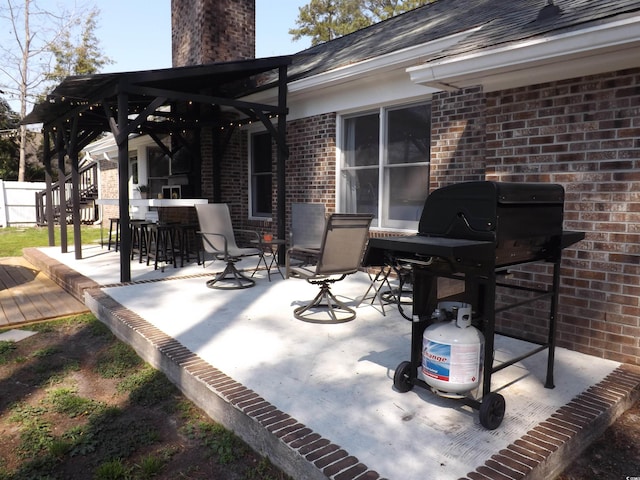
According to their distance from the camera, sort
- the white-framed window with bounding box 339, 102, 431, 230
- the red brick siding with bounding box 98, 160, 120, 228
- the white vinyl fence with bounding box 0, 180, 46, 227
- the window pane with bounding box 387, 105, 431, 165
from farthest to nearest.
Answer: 1. the white vinyl fence with bounding box 0, 180, 46, 227
2. the red brick siding with bounding box 98, 160, 120, 228
3. the white-framed window with bounding box 339, 102, 431, 230
4. the window pane with bounding box 387, 105, 431, 165

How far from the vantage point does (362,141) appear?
6.66 meters

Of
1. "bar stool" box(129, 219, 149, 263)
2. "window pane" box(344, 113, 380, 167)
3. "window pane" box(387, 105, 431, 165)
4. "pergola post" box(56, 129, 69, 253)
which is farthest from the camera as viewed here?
"pergola post" box(56, 129, 69, 253)

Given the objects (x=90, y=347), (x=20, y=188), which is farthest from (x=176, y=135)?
(x=20, y=188)

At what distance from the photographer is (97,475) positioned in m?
2.30

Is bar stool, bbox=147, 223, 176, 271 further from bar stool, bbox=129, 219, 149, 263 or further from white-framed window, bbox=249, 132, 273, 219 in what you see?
white-framed window, bbox=249, 132, 273, 219

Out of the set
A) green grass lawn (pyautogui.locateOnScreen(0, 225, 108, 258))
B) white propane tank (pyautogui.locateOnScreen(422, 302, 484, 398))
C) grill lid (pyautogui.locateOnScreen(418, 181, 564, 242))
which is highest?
grill lid (pyautogui.locateOnScreen(418, 181, 564, 242))

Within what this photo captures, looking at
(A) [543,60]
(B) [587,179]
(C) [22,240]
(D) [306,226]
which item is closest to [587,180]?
(B) [587,179]

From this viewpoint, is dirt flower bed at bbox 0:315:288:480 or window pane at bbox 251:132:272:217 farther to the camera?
window pane at bbox 251:132:272:217

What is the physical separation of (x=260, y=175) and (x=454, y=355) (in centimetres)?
688

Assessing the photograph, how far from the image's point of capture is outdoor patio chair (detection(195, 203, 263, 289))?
18.7ft

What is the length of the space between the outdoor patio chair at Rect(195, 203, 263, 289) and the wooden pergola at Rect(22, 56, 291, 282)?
2.91ft

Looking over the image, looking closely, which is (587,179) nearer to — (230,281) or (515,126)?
(515,126)

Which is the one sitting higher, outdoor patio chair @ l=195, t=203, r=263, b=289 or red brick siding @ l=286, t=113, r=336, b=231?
red brick siding @ l=286, t=113, r=336, b=231

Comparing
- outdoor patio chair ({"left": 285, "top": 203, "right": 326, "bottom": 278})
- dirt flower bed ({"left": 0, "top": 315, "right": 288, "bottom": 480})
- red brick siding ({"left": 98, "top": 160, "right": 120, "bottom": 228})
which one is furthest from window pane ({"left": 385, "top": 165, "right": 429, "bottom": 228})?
red brick siding ({"left": 98, "top": 160, "right": 120, "bottom": 228})
